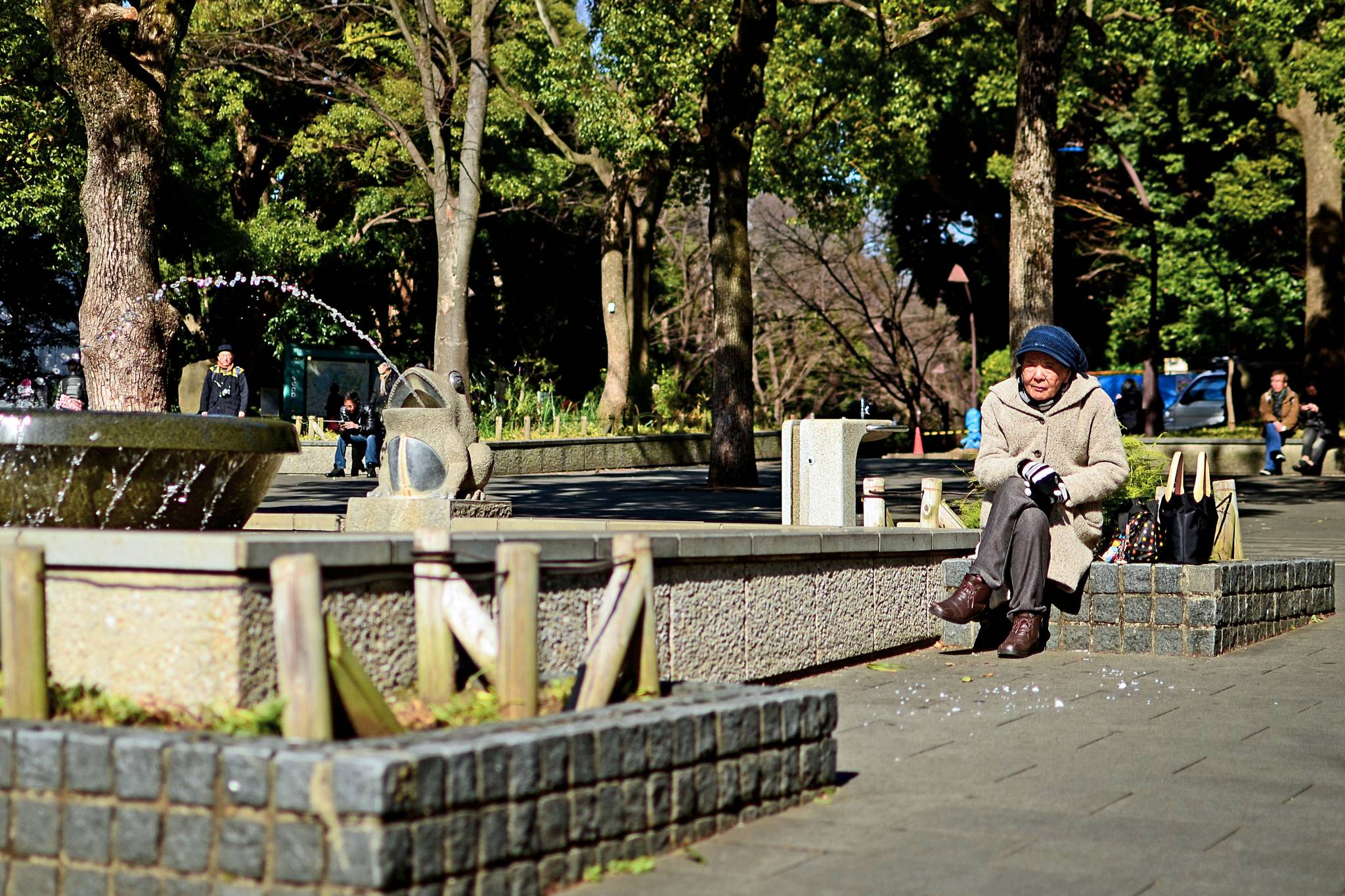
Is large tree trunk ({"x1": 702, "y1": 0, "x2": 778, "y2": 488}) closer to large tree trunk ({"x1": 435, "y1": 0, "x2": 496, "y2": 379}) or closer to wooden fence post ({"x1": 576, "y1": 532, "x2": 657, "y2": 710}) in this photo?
large tree trunk ({"x1": 435, "y1": 0, "x2": 496, "y2": 379})

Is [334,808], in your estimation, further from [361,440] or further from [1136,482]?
[361,440]

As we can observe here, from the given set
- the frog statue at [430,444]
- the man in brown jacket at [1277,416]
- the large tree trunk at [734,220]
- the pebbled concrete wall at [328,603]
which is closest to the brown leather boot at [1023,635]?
the pebbled concrete wall at [328,603]

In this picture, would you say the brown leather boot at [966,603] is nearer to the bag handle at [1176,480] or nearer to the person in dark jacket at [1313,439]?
the bag handle at [1176,480]

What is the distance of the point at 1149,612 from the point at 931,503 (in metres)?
2.10

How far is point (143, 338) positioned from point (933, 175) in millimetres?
32416

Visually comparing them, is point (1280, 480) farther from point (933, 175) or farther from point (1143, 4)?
point (933, 175)

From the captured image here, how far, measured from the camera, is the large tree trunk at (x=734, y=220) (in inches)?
834

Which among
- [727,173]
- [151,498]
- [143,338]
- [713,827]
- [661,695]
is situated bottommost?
[713,827]

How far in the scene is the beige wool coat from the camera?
A: 834cm

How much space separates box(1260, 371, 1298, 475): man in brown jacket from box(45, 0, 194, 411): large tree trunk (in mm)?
19342

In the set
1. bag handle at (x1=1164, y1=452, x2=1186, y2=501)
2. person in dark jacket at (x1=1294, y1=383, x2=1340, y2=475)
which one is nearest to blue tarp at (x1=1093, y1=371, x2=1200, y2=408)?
person in dark jacket at (x1=1294, y1=383, x2=1340, y2=475)

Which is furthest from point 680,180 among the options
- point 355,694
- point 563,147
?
point 355,694

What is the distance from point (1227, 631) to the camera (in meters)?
8.98

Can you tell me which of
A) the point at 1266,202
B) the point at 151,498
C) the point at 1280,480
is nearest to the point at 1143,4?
the point at 1280,480
